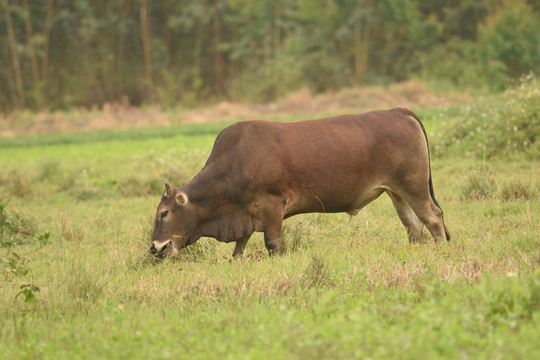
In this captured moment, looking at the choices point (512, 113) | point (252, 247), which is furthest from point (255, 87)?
point (252, 247)

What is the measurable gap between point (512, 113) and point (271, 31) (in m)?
37.3

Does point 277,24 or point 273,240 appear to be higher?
point 273,240

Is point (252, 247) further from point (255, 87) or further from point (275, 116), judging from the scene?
point (255, 87)

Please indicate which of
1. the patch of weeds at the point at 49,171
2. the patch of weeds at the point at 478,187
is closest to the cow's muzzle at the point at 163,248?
the patch of weeds at the point at 478,187

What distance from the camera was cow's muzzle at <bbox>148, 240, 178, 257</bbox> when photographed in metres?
7.78

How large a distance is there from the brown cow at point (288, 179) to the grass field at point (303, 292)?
40 cm

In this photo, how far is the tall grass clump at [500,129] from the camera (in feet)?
46.3

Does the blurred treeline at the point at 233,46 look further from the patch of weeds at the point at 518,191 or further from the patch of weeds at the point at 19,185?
the patch of weeds at the point at 19,185

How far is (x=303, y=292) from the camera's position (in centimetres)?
580

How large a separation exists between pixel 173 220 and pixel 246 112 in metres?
27.6

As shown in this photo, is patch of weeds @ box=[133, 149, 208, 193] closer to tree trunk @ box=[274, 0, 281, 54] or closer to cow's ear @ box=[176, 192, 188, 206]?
cow's ear @ box=[176, 192, 188, 206]

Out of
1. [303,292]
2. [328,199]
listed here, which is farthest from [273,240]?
[303,292]

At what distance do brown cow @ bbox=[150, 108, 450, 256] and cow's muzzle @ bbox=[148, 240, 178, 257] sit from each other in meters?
0.01

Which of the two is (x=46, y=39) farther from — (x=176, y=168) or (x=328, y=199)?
(x=328, y=199)
